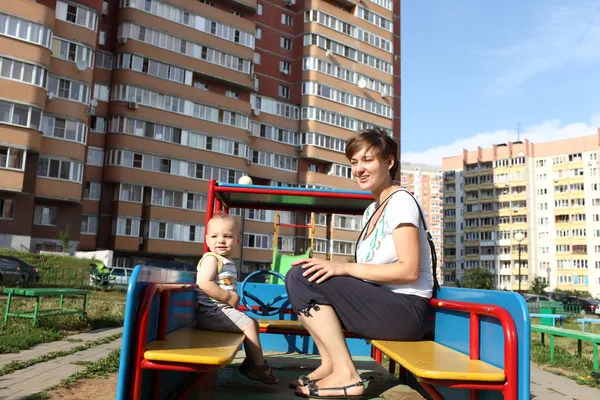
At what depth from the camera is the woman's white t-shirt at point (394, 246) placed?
10.2 ft

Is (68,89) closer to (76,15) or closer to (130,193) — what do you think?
(76,15)

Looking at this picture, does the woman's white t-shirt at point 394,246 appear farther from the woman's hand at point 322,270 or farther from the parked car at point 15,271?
the parked car at point 15,271

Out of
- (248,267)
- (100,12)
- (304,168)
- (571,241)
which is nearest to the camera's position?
(100,12)

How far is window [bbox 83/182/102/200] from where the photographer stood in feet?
121

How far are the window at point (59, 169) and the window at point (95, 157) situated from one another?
3.44 m

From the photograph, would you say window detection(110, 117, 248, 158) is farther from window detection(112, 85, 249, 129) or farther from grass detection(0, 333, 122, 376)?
grass detection(0, 333, 122, 376)

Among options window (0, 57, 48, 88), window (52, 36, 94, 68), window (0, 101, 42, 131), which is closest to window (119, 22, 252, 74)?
window (52, 36, 94, 68)

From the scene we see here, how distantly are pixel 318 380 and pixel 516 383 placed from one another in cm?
116

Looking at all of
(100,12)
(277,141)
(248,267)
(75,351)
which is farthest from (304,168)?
(75,351)

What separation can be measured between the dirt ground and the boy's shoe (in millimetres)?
1962

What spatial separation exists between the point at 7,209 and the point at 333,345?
106 feet

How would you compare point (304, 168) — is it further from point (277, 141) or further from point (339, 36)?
point (339, 36)

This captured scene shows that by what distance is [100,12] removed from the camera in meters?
35.9

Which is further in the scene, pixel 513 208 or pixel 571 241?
pixel 513 208
